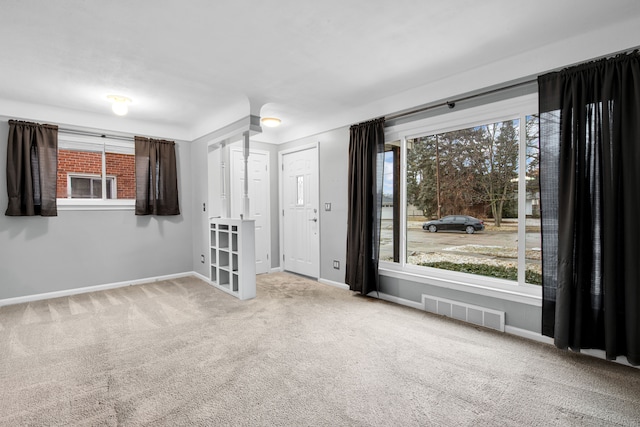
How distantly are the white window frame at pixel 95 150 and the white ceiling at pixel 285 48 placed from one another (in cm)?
41

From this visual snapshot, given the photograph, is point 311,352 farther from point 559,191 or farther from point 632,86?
point 632,86

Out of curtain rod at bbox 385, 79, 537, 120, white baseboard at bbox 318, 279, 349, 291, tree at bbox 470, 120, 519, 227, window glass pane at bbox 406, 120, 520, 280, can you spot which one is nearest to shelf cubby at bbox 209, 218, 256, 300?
white baseboard at bbox 318, 279, 349, 291

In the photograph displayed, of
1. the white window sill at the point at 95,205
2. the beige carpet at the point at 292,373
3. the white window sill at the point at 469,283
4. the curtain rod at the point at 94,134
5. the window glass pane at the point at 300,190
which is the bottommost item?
the beige carpet at the point at 292,373

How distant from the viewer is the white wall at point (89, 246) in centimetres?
388

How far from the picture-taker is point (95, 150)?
4.50m

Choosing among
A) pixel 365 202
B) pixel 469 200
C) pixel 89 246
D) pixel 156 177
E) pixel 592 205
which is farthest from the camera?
pixel 156 177

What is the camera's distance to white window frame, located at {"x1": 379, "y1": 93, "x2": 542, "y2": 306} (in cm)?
280

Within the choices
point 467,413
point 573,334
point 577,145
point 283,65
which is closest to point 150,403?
point 467,413

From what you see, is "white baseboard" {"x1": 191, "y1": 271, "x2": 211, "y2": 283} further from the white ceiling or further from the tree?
the tree

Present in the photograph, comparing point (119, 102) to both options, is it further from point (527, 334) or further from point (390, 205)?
point (527, 334)

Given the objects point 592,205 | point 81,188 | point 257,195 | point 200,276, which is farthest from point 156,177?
point 592,205

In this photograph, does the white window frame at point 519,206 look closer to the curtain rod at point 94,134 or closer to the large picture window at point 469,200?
the large picture window at point 469,200

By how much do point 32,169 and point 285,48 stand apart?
3.63m

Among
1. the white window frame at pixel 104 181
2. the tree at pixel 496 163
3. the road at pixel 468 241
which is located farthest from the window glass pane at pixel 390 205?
the white window frame at pixel 104 181
